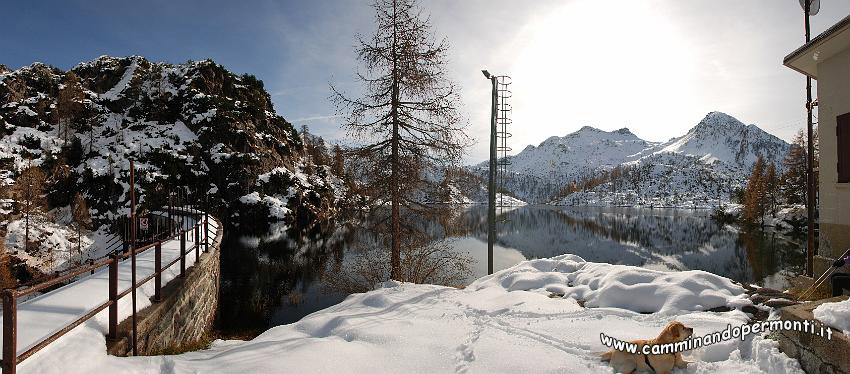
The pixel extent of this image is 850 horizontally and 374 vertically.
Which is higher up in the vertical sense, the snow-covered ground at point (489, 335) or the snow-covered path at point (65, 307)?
the snow-covered path at point (65, 307)

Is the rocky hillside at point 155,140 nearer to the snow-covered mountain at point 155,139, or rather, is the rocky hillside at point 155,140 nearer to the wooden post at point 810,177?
the snow-covered mountain at point 155,139

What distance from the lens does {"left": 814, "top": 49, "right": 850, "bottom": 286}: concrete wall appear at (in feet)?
24.1

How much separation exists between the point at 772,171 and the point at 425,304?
69.5 meters

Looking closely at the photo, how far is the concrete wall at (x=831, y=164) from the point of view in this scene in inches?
290

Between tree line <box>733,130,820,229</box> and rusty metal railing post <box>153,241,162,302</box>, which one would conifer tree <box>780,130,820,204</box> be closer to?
tree line <box>733,130,820,229</box>

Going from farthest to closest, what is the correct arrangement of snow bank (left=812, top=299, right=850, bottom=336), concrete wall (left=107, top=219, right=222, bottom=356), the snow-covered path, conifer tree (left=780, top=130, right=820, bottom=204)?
conifer tree (left=780, top=130, right=820, bottom=204), concrete wall (left=107, top=219, right=222, bottom=356), the snow-covered path, snow bank (left=812, top=299, right=850, bottom=336)

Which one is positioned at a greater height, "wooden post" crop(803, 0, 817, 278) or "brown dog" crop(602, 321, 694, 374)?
"wooden post" crop(803, 0, 817, 278)

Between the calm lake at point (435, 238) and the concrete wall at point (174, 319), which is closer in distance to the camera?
the concrete wall at point (174, 319)

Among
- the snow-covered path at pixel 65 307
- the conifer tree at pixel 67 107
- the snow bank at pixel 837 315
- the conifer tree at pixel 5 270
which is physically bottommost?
the conifer tree at pixel 5 270

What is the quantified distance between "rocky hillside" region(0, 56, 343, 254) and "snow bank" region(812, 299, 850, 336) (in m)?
41.1

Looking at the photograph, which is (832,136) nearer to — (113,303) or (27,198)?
(113,303)

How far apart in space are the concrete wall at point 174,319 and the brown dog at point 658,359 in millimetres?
6407

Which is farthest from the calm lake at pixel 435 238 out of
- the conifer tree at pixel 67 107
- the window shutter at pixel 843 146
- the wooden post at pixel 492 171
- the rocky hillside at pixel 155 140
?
the conifer tree at pixel 67 107

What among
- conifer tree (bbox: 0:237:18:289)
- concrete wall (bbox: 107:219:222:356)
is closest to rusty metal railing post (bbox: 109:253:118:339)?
concrete wall (bbox: 107:219:222:356)
